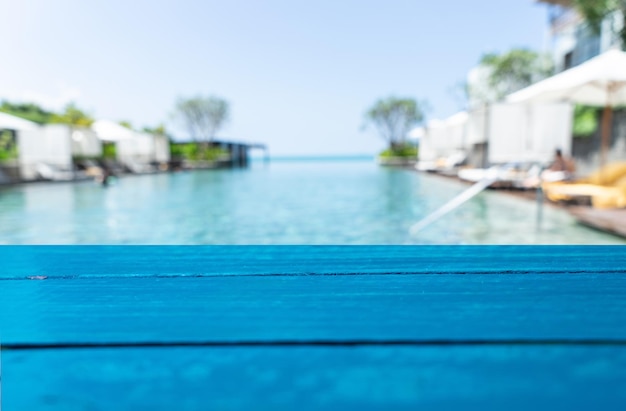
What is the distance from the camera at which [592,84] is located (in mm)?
8461

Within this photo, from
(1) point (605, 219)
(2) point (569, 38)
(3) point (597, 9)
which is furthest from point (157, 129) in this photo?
(1) point (605, 219)

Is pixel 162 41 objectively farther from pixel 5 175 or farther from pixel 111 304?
pixel 111 304

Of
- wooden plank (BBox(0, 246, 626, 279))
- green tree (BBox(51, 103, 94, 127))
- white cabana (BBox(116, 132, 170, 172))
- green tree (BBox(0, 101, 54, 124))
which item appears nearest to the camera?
wooden plank (BBox(0, 246, 626, 279))

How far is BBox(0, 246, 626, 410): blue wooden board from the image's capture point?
0.55 meters

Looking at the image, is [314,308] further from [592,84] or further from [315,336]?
[592,84]

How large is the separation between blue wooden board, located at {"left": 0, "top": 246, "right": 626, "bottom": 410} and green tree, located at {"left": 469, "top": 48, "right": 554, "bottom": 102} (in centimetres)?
2754

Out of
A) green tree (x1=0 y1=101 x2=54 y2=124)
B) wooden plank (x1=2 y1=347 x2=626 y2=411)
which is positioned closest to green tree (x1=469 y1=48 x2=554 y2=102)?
wooden plank (x1=2 y1=347 x2=626 y2=411)

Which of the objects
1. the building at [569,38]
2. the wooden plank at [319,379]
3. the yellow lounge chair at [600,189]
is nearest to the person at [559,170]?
the yellow lounge chair at [600,189]

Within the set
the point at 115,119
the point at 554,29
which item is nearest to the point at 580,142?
the point at 554,29

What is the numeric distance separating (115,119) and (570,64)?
31882mm

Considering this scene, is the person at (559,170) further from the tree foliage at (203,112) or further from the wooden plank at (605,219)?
the tree foliage at (203,112)

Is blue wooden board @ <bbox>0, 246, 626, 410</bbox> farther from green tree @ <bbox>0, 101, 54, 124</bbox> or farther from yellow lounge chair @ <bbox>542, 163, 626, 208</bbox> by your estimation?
green tree @ <bbox>0, 101, 54, 124</bbox>

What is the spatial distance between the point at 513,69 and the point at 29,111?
41.3 m

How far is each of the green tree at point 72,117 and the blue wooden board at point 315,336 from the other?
112ft
